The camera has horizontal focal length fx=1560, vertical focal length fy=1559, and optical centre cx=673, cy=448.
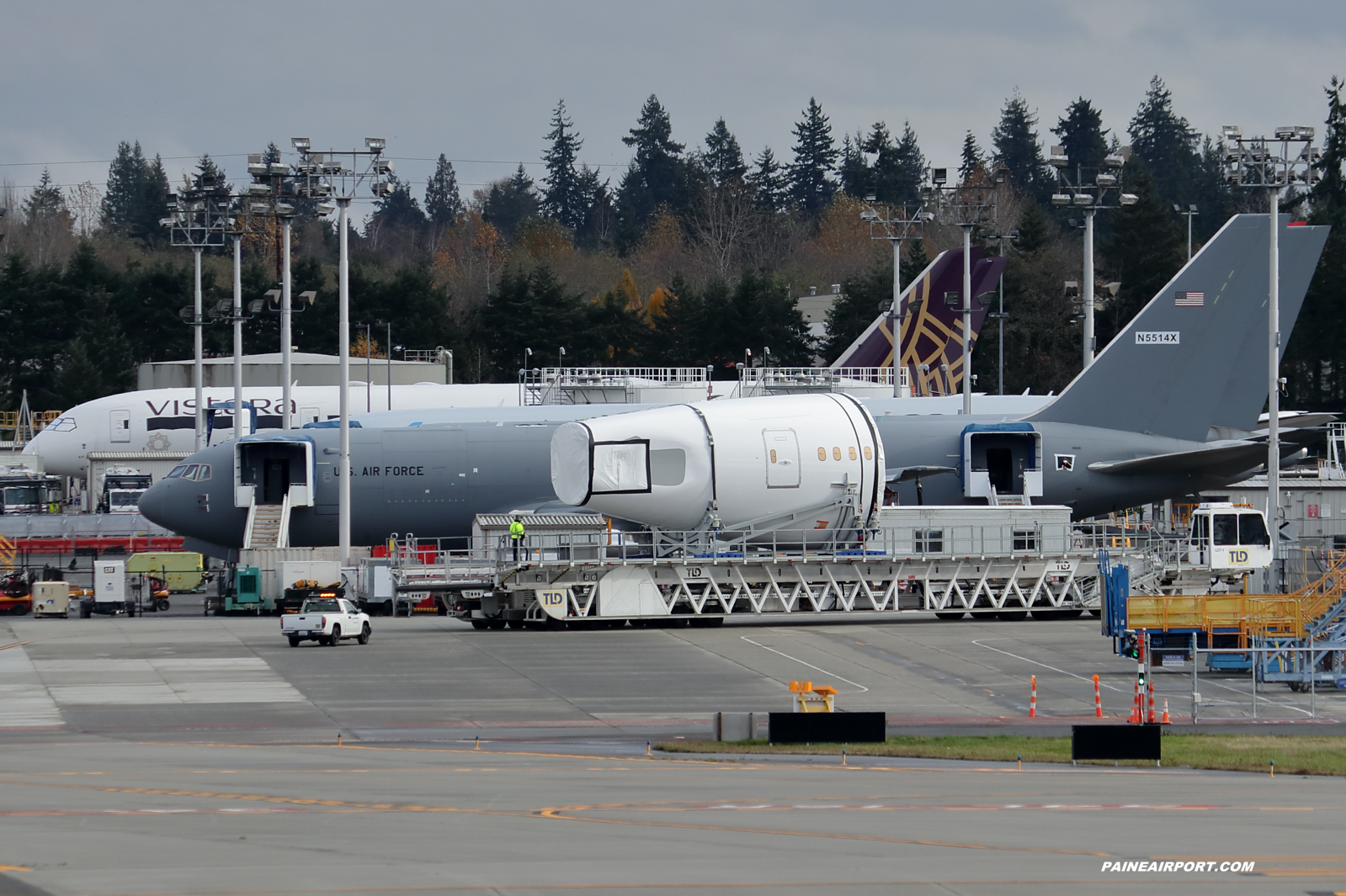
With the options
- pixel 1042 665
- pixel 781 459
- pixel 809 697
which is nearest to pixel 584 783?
pixel 809 697

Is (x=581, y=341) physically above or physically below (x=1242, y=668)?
above

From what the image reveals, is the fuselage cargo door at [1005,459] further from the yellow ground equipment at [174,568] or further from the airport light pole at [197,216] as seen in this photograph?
the airport light pole at [197,216]

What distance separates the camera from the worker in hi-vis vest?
4069 cm

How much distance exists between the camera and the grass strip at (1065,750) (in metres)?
22.1

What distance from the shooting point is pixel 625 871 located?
1438 cm

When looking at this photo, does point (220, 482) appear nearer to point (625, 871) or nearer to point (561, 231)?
point (625, 871)

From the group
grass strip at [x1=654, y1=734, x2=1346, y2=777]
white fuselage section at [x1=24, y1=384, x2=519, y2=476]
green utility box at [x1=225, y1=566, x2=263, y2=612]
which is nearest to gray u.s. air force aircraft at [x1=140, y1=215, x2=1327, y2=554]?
green utility box at [x1=225, y1=566, x2=263, y2=612]

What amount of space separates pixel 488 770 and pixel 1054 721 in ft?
34.8

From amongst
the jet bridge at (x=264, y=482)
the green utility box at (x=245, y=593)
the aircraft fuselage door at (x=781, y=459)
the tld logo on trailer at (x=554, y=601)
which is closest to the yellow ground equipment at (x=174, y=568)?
the jet bridge at (x=264, y=482)

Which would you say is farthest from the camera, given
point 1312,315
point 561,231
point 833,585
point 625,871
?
point 561,231

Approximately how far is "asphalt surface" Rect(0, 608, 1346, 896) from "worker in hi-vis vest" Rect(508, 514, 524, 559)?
383 centimetres

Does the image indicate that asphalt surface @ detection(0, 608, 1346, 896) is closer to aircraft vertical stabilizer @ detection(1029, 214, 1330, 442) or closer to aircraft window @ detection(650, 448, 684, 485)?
aircraft window @ detection(650, 448, 684, 485)

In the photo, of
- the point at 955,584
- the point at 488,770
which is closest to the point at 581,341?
the point at 955,584

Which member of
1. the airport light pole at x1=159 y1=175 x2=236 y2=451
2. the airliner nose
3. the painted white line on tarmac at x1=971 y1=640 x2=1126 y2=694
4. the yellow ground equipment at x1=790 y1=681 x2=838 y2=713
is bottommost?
the painted white line on tarmac at x1=971 y1=640 x2=1126 y2=694
